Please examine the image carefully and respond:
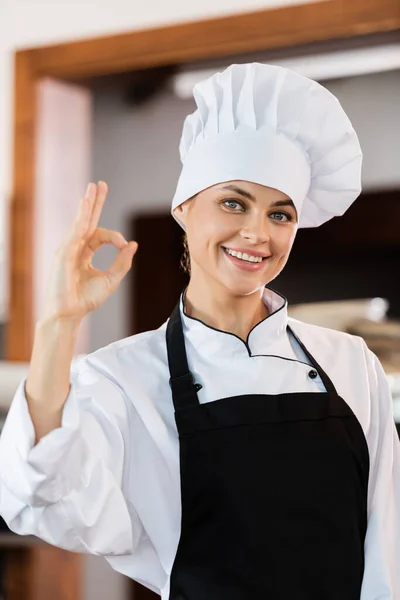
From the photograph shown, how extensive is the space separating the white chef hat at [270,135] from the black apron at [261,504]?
0.30 metres

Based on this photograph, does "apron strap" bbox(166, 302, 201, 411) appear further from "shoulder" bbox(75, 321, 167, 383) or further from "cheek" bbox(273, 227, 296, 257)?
"cheek" bbox(273, 227, 296, 257)

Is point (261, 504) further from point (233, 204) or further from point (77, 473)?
point (233, 204)

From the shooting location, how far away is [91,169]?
3365mm

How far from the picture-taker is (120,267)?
48.1 inches

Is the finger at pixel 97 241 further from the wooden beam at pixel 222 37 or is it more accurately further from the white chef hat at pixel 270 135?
the wooden beam at pixel 222 37

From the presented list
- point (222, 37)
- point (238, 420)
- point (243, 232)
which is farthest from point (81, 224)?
point (222, 37)

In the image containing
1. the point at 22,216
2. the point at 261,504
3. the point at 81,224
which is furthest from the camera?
the point at 22,216

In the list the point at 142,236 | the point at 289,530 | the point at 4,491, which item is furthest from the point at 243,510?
the point at 142,236

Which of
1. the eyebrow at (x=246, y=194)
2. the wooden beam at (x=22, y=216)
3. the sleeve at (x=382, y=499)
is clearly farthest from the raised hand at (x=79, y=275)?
the wooden beam at (x=22, y=216)

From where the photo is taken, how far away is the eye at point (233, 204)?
1.30 metres

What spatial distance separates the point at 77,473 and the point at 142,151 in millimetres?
2283

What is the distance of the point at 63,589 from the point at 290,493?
1.93 m

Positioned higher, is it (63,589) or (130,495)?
(130,495)

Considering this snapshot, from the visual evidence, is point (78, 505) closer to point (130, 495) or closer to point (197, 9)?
point (130, 495)
